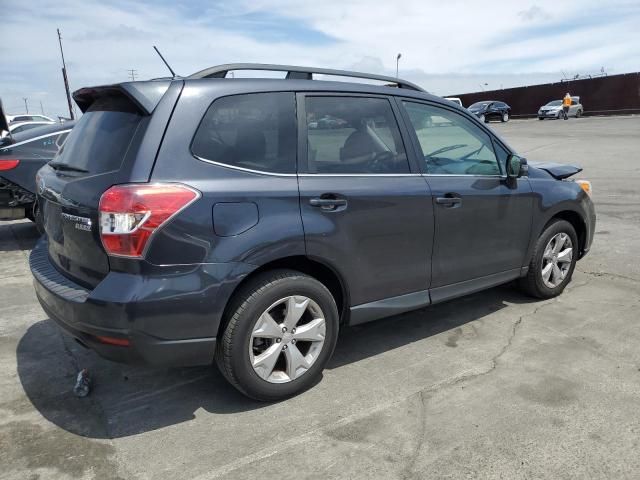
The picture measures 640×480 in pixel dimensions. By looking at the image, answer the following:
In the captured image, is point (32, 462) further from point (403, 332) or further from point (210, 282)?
point (403, 332)

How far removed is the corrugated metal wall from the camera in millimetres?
36375

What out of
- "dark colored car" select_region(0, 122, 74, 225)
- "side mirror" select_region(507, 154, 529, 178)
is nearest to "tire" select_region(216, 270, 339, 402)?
"side mirror" select_region(507, 154, 529, 178)

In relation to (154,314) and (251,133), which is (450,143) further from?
(154,314)

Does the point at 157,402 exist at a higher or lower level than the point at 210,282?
lower

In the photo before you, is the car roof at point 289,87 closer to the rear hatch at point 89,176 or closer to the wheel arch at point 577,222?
the rear hatch at point 89,176

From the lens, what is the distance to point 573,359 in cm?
361

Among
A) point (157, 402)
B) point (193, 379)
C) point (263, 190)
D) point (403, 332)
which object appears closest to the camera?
point (263, 190)

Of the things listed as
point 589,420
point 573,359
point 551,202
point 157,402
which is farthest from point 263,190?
point 551,202

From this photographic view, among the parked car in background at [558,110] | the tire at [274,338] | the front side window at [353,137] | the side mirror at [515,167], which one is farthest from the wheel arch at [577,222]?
the parked car in background at [558,110]

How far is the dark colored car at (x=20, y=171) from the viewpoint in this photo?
6621 mm

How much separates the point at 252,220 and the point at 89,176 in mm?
928

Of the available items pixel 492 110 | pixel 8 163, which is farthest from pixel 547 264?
pixel 492 110

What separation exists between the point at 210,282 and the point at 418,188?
5.20ft

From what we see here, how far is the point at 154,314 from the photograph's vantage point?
2.60 m
